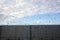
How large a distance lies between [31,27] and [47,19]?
0.33 m

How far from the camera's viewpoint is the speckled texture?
170 centimetres

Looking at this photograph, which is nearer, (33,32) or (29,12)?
(33,32)

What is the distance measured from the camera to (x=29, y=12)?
1.77 metres

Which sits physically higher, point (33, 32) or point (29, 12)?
point (29, 12)

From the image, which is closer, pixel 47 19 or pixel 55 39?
pixel 55 39

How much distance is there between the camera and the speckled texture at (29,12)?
1.70m

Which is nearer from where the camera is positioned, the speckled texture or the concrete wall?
the concrete wall

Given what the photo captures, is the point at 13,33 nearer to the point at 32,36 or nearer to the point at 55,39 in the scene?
the point at 32,36

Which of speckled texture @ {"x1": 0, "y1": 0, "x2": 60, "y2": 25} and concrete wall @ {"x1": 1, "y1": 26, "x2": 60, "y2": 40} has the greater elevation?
speckled texture @ {"x1": 0, "y1": 0, "x2": 60, "y2": 25}

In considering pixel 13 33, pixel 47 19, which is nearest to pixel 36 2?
pixel 47 19

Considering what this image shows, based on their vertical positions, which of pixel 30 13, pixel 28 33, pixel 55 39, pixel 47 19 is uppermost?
pixel 30 13

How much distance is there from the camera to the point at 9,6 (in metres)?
1.80

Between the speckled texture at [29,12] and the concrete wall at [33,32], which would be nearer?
the concrete wall at [33,32]

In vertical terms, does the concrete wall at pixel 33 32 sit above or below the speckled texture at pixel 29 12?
below
